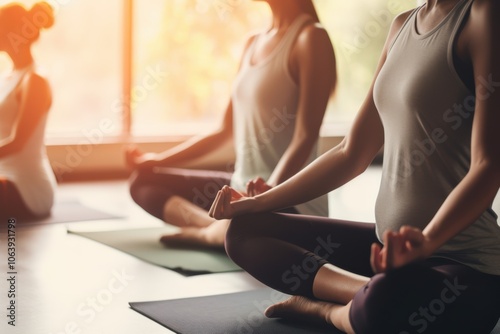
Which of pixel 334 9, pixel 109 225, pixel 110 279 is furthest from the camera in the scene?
pixel 334 9

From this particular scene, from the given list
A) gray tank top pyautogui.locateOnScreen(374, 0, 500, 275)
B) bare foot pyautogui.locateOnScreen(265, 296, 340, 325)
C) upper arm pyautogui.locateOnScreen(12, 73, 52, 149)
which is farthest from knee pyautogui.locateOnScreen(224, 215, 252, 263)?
upper arm pyautogui.locateOnScreen(12, 73, 52, 149)

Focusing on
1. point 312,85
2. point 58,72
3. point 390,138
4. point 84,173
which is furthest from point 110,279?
point 58,72

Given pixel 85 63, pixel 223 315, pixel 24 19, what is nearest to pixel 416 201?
pixel 223 315

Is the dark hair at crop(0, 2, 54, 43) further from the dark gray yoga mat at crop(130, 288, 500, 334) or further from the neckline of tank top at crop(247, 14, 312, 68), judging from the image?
the dark gray yoga mat at crop(130, 288, 500, 334)

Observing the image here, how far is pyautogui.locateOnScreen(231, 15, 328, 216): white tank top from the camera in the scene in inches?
102

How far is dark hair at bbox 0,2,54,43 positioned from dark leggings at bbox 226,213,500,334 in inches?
72.4

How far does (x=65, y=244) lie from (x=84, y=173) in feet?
6.46

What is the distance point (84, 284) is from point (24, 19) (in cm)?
140

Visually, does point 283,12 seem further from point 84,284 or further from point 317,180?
point 84,284

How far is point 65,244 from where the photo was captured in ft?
9.63

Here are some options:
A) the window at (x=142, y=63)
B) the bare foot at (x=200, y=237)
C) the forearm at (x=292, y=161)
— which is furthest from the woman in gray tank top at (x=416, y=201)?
the window at (x=142, y=63)

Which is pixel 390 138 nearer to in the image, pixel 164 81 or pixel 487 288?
pixel 487 288

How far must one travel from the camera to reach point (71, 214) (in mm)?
3561

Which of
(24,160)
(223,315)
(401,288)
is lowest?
(24,160)
